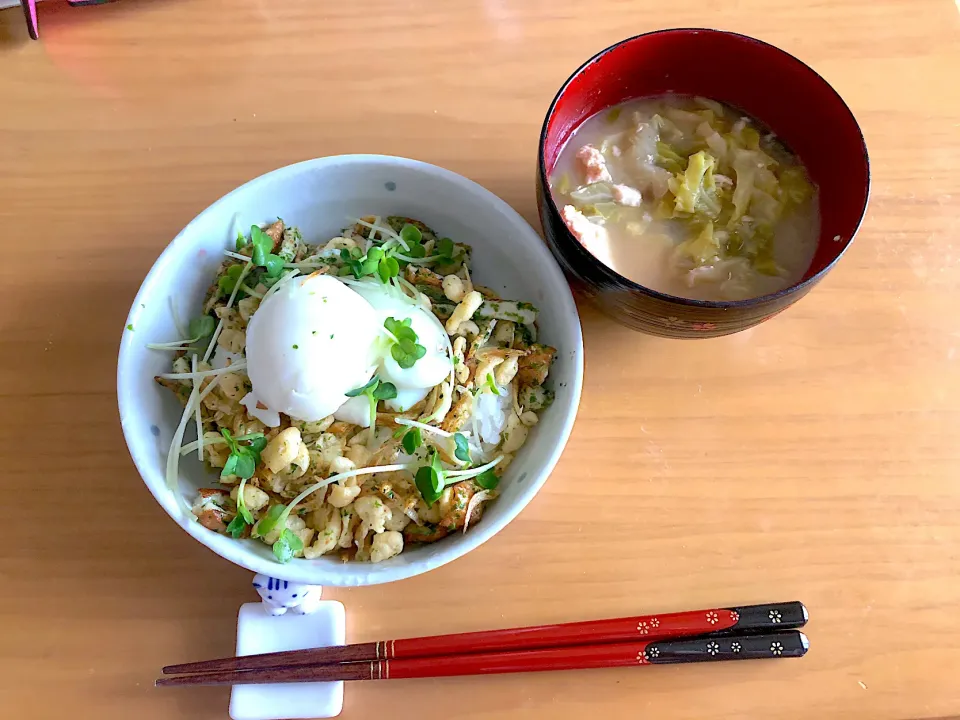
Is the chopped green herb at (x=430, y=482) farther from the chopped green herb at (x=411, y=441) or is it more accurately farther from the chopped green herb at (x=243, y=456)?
the chopped green herb at (x=243, y=456)

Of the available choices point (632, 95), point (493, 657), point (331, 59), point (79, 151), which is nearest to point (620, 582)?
point (493, 657)

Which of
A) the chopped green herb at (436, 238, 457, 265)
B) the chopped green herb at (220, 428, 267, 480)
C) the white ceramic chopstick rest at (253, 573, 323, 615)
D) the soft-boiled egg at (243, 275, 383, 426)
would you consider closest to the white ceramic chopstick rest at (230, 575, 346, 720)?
the white ceramic chopstick rest at (253, 573, 323, 615)

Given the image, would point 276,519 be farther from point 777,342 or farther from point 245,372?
point 777,342

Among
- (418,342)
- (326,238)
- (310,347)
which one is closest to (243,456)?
(310,347)

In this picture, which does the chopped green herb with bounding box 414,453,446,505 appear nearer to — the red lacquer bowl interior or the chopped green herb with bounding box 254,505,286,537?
the chopped green herb with bounding box 254,505,286,537

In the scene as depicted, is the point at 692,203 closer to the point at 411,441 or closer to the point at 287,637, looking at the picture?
the point at 411,441

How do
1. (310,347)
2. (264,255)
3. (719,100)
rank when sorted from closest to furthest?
(310,347) < (264,255) < (719,100)

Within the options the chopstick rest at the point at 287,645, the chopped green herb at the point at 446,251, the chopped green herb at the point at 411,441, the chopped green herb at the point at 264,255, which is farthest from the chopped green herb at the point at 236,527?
the chopped green herb at the point at 446,251
